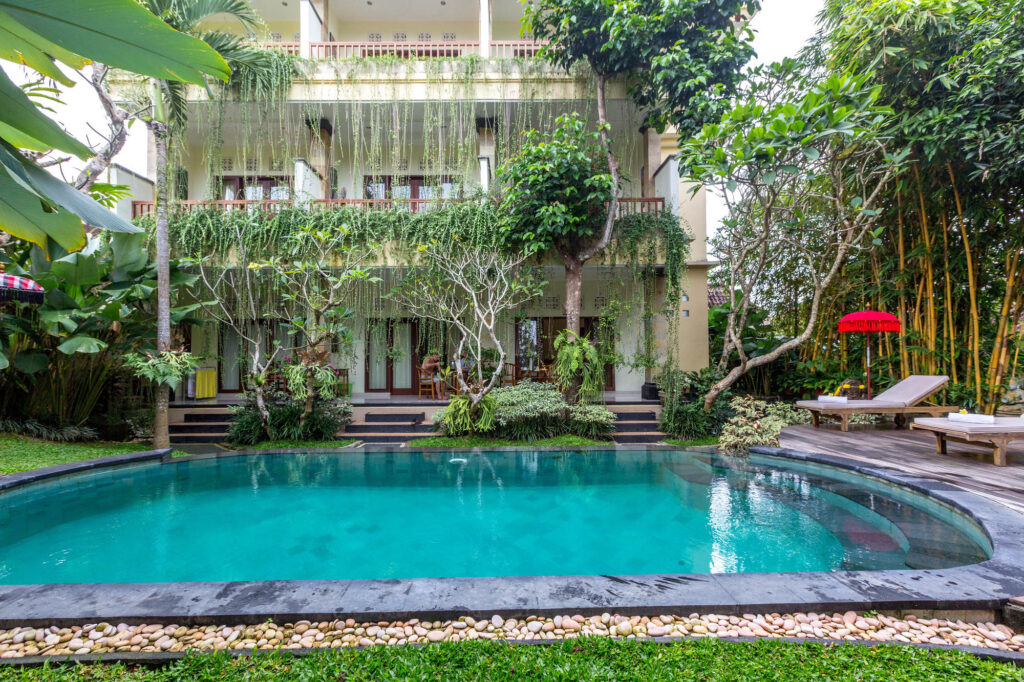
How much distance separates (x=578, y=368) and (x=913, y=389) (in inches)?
205

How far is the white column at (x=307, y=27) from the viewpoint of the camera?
947 cm

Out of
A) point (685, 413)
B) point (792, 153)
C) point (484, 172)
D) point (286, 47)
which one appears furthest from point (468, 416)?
point (286, 47)

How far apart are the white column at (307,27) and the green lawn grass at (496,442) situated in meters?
7.69

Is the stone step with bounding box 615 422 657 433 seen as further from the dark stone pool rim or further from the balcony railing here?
the dark stone pool rim

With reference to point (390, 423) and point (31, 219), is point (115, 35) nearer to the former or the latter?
point (31, 219)

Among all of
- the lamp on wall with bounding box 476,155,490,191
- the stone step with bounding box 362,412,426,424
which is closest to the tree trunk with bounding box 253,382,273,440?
the stone step with bounding box 362,412,426,424

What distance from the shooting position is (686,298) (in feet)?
33.9

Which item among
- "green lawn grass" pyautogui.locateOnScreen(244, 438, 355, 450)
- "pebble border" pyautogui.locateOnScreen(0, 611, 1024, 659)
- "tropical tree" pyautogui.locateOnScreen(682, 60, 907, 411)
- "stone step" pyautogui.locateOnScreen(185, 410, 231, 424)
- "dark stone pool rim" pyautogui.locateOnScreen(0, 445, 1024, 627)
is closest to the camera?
"pebble border" pyautogui.locateOnScreen(0, 611, 1024, 659)

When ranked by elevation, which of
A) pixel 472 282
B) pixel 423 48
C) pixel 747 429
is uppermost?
pixel 423 48

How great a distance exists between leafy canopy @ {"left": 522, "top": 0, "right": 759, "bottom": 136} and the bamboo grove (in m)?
1.58

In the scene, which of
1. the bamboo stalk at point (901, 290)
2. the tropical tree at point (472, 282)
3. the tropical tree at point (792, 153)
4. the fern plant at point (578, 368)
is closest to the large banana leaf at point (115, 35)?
the tropical tree at point (792, 153)

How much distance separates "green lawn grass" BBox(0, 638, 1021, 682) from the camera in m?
2.02

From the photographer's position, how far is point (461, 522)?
4797mm

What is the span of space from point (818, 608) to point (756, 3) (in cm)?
899
